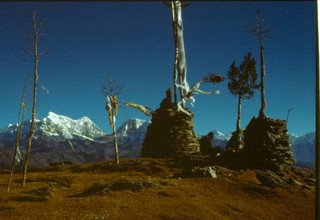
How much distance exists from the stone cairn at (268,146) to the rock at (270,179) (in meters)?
1.99

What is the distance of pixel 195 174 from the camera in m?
22.1

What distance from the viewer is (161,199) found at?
16688 mm

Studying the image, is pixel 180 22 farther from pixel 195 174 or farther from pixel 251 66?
pixel 195 174

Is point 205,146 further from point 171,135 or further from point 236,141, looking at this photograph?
point 171,135

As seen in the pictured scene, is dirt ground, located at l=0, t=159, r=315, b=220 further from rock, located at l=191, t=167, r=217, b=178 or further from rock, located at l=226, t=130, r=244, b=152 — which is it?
rock, located at l=226, t=130, r=244, b=152

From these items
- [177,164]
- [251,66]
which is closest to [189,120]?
[177,164]

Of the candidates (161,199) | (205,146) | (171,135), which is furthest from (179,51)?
(161,199)

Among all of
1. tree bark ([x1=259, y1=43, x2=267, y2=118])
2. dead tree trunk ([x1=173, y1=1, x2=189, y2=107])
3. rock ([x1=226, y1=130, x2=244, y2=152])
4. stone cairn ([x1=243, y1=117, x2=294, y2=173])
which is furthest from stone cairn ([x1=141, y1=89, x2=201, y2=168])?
rock ([x1=226, y1=130, x2=244, y2=152])

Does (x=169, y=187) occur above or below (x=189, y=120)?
below

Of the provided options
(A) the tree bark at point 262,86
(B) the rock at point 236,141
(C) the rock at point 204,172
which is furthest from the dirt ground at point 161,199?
(B) the rock at point 236,141

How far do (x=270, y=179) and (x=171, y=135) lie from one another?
11.2 metres

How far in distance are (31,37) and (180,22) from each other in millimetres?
13929

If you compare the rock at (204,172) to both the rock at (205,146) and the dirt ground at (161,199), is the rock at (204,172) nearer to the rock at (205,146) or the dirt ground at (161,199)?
the dirt ground at (161,199)

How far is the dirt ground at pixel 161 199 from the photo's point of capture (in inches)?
575
